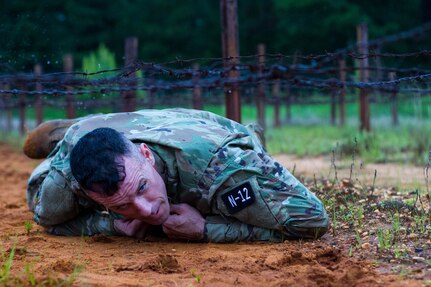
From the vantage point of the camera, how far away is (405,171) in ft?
20.3

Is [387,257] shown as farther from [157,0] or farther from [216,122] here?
[157,0]

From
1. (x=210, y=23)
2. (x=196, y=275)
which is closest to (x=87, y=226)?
(x=196, y=275)

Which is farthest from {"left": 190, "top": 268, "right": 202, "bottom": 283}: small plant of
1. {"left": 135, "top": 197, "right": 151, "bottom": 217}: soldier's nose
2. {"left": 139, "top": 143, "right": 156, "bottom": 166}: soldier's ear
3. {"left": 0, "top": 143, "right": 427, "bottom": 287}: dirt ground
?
{"left": 139, "top": 143, "right": 156, "bottom": 166}: soldier's ear

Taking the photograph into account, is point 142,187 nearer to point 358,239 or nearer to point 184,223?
point 184,223

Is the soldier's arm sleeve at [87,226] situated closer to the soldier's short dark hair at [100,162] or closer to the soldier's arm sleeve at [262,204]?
the soldier's arm sleeve at [262,204]

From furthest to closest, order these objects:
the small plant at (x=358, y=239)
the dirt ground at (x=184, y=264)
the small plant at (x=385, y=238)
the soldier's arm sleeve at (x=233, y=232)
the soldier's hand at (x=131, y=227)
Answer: the soldier's hand at (x=131, y=227) → the soldier's arm sleeve at (x=233, y=232) → the small plant at (x=358, y=239) → the small plant at (x=385, y=238) → the dirt ground at (x=184, y=264)

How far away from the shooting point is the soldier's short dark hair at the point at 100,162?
2.92 m

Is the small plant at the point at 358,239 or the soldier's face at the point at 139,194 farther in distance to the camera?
the small plant at the point at 358,239

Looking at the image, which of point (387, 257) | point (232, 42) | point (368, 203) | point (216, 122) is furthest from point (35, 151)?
point (387, 257)

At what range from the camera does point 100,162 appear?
293cm

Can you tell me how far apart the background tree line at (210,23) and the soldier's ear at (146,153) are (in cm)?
2282

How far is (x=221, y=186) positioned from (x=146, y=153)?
39 cm

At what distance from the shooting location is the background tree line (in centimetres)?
2761

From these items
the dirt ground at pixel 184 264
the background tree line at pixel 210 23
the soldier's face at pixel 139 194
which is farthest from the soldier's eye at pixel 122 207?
the background tree line at pixel 210 23
